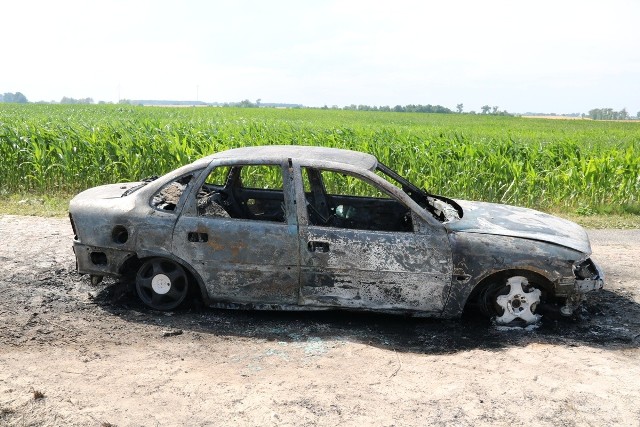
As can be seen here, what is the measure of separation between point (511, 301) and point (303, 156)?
2.32 meters

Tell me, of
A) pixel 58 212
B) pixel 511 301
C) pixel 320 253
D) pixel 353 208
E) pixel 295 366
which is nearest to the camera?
pixel 295 366

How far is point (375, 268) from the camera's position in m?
6.10

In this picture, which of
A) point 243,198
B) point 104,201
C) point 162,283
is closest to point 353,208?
point 243,198

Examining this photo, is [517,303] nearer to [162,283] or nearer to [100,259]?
[162,283]

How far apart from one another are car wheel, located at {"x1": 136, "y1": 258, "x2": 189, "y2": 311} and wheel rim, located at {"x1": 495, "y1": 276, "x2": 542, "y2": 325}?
292 centimetres

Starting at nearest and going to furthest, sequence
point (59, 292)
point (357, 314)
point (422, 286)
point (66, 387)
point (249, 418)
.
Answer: point (249, 418), point (66, 387), point (422, 286), point (357, 314), point (59, 292)

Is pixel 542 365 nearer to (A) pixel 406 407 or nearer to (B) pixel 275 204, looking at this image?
(A) pixel 406 407

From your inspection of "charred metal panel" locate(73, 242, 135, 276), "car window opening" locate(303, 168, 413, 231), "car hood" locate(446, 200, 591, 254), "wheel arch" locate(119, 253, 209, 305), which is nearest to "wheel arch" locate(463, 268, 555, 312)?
"car hood" locate(446, 200, 591, 254)

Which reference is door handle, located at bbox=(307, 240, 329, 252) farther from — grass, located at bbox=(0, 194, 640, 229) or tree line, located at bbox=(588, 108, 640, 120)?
tree line, located at bbox=(588, 108, 640, 120)

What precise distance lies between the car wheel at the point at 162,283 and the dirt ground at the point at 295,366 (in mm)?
136

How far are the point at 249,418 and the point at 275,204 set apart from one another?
10.9ft

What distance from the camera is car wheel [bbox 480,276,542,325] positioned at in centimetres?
620

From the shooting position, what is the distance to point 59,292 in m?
7.18

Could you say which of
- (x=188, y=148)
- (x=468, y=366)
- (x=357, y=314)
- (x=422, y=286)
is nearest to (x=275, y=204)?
(x=357, y=314)
